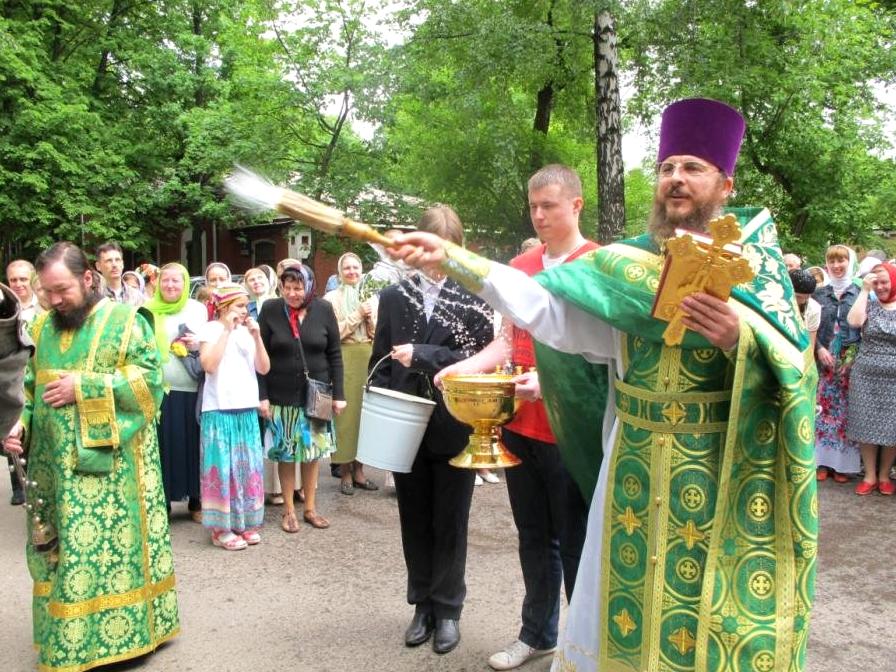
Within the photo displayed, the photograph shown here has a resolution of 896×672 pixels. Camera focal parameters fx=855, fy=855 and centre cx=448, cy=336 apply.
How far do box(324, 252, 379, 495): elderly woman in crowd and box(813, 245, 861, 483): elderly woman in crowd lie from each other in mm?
4312

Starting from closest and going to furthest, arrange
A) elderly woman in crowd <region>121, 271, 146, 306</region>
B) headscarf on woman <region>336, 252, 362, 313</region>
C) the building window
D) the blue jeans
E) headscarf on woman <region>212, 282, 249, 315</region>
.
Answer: the blue jeans < headscarf on woman <region>212, 282, 249, 315</region> < headscarf on woman <region>336, 252, 362, 313</region> < elderly woman in crowd <region>121, 271, 146, 306</region> < the building window

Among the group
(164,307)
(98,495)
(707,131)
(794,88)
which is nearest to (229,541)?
(164,307)

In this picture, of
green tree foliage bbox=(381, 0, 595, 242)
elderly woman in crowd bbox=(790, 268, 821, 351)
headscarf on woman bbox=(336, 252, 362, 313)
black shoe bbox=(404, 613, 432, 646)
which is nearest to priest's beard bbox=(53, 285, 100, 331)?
black shoe bbox=(404, 613, 432, 646)

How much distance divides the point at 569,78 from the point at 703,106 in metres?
17.6

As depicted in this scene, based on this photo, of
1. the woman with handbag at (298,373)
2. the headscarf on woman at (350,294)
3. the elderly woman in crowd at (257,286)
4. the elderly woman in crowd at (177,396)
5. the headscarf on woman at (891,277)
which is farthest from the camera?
the elderly woman in crowd at (257,286)

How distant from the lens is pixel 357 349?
25.5ft

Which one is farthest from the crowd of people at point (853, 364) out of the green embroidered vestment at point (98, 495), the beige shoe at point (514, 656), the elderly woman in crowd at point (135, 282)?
the elderly woman in crowd at point (135, 282)

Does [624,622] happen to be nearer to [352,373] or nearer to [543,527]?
[543,527]

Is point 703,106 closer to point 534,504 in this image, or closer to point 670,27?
point 534,504

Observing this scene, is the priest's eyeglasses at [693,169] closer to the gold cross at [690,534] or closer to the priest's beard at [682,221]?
the priest's beard at [682,221]

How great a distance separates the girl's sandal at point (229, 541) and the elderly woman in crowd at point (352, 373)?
1.67 m

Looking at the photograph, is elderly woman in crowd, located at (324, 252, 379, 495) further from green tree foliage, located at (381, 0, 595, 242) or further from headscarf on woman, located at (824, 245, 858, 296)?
green tree foliage, located at (381, 0, 595, 242)

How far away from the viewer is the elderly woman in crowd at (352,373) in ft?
25.4

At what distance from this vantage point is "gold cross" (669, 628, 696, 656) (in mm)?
2461
